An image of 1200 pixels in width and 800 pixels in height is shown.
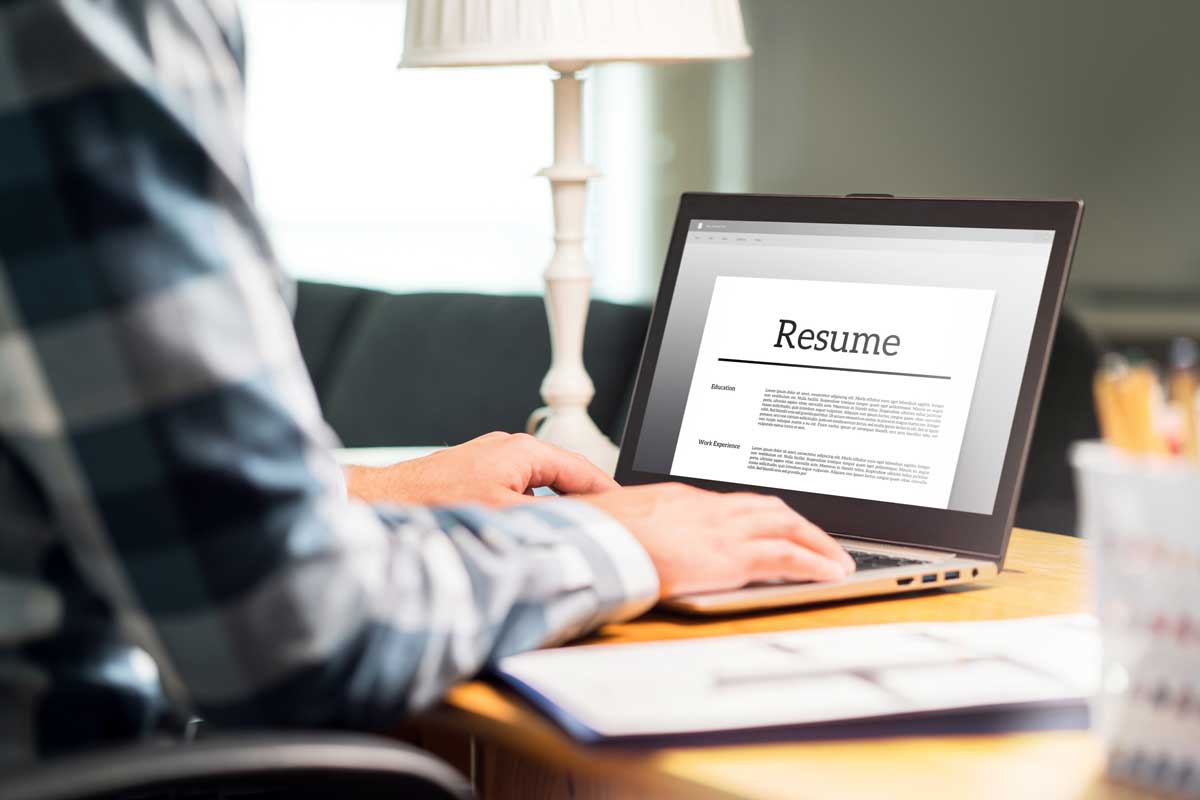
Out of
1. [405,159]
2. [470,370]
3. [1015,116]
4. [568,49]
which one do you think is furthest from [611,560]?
[405,159]

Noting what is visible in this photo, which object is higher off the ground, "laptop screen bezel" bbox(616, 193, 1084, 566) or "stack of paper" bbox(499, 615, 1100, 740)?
"laptop screen bezel" bbox(616, 193, 1084, 566)

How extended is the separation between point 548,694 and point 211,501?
7.1 inches

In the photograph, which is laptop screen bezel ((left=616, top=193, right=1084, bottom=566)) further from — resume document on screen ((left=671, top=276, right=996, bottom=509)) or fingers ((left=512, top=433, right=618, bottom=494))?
fingers ((left=512, top=433, right=618, bottom=494))

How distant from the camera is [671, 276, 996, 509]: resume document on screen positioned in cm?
102

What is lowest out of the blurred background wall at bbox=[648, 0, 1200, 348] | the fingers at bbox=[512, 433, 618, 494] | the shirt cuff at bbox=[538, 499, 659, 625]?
the shirt cuff at bbox=[538, 499, 659, 625]

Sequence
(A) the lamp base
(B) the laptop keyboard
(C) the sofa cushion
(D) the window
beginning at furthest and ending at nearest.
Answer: (D) the window, (C) the sofa cushion, (A) the lamp base, (B) the laptop keyboard

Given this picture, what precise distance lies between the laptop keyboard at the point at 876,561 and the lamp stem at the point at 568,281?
19.4 inches

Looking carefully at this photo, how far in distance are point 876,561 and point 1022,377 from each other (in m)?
0.17

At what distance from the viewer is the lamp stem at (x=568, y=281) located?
146 centimetres

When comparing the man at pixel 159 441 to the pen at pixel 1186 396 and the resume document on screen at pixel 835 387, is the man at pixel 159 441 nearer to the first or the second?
the pen at pixel 1186 396

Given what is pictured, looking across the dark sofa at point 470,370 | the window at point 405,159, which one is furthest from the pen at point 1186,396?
the window at point 405,159

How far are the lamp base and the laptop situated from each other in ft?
0.86

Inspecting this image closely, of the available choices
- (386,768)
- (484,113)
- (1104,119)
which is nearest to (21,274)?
(386,768)

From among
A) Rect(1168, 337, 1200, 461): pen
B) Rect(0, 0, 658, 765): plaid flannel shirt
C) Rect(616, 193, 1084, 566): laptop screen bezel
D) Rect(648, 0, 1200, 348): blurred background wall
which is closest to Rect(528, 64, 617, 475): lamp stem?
Rect(616, 193, 1084, 566): laptop screen bezel
